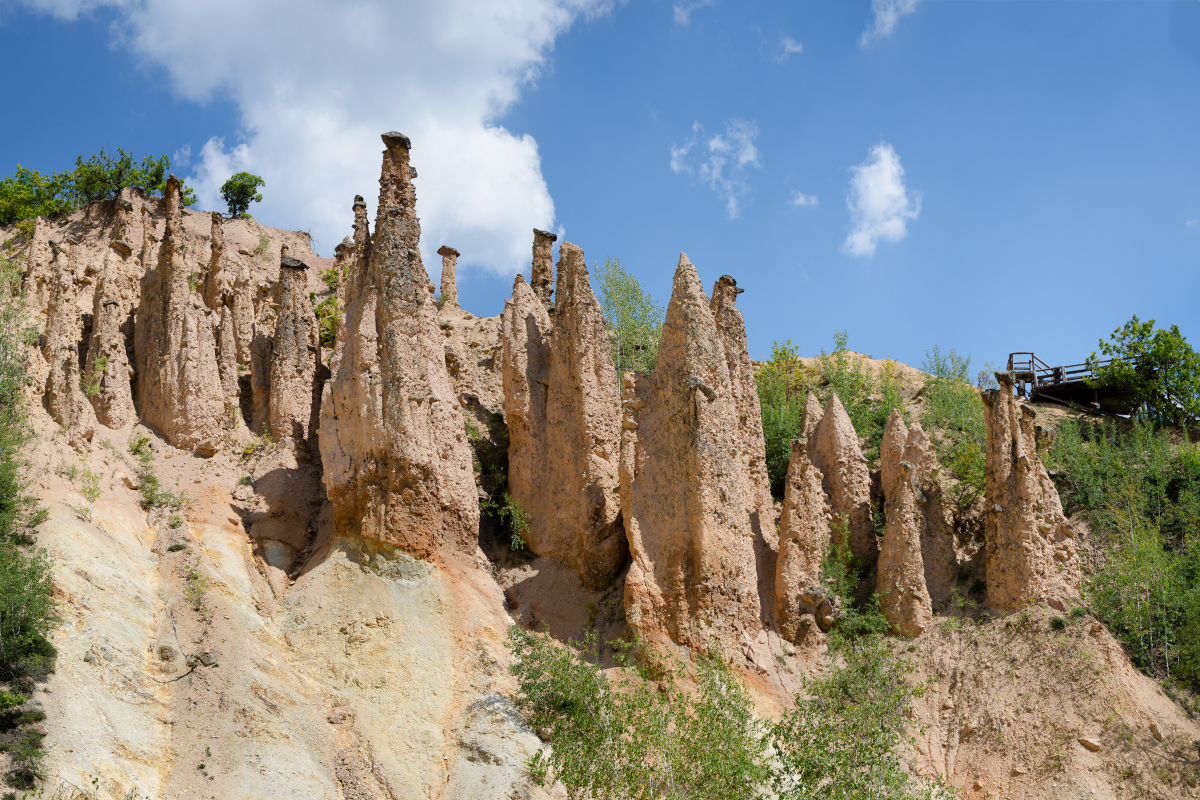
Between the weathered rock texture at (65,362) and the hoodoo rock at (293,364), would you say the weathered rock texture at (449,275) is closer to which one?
the hoodoo rock at (293,364)

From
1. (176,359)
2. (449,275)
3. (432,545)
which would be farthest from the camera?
(449,275)

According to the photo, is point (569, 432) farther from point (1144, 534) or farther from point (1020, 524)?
point (1144, 534)

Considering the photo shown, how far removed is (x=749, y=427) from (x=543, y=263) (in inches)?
415

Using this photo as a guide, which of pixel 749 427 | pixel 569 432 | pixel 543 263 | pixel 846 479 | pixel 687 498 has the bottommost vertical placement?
pixel 687 498

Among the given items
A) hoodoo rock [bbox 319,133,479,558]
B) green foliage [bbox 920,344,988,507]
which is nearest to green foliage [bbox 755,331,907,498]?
green foliage [bbox 920,344,988,507]

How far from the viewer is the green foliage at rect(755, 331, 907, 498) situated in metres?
30.7

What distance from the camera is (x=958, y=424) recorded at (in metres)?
32.8

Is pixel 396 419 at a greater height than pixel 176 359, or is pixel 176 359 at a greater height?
pixel 176 359

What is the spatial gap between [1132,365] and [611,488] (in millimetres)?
24267

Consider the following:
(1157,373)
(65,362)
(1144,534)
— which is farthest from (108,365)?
(1157,373)

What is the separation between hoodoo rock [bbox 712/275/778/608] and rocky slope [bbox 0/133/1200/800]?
0.28 feet

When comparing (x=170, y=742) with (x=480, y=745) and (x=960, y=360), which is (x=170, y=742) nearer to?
(x=480, y=745)

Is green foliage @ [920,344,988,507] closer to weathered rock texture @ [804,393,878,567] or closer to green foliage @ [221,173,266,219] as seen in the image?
weathered rock texture @ [804,393,878,567]

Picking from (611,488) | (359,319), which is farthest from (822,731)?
(359,319)
